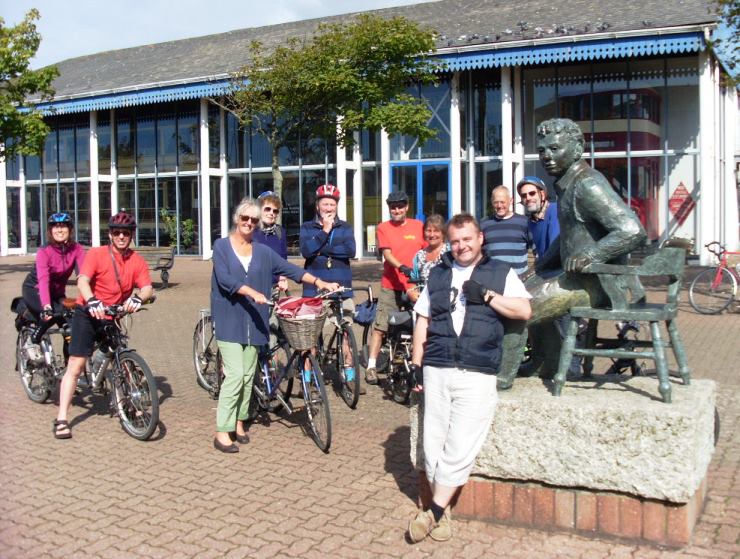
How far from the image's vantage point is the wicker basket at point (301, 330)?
228 inches

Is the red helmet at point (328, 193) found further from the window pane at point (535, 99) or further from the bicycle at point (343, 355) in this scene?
the window pane at point (535, 99)

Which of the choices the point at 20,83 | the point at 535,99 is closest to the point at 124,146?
the point at 20,83

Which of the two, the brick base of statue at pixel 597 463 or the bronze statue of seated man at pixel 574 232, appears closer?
the brick base of statue at pixel 597 463

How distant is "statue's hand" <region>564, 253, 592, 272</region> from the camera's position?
170 inches

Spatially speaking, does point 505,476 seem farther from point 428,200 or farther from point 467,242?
point 428,200

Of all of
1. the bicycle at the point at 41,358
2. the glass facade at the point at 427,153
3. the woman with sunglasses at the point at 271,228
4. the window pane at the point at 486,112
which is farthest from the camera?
the window pane at the point at 486,112

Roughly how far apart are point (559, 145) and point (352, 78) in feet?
32.8

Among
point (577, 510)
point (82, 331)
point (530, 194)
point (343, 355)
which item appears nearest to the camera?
point (577, 510)

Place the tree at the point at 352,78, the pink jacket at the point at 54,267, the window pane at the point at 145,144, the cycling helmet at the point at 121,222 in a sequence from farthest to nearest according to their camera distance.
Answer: the window pane at the point at 145,144 → the tree at the point at 352,78 → the pink jacket at the point at 54,267 → the cycling helmet at the point at 121,222

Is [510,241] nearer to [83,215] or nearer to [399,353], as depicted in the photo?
[399,353]

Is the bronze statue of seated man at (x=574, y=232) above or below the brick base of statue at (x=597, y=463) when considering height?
above

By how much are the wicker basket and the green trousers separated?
1.08ft

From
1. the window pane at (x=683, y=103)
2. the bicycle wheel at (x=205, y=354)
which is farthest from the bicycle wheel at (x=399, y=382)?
the window pane at (x=683, y=103)

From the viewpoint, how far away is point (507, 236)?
7.16m
